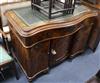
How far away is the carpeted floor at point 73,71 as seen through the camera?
70.6 inches

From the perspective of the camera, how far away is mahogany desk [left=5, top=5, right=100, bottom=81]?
1351 mm

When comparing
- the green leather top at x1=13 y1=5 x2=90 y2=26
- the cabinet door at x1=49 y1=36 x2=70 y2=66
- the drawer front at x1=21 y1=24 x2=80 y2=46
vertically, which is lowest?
the cabinet door at x1=49 y1=36 x2=70 y2=66

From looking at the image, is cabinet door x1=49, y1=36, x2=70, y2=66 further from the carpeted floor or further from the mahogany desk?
the carpeted floor

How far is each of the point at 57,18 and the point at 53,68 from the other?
0.79 meters

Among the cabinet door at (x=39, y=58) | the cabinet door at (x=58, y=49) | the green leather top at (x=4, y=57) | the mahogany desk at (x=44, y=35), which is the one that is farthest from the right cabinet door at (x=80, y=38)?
the green leather top at (x=4, y=57)

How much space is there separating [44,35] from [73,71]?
2.77 ft

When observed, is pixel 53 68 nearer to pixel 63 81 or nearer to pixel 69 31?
pixel 63 81

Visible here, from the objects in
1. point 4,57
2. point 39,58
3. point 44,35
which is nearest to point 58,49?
point 39,58

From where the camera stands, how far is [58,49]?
1.74 metres

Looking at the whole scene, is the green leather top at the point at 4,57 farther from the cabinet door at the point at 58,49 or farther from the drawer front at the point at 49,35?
the cabinet door at the point at 58,49

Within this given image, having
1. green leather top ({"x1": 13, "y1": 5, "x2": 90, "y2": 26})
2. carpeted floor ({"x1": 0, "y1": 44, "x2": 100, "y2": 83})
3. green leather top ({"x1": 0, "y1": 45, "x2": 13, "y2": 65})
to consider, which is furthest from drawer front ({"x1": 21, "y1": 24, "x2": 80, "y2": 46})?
carpeted floor ({"x1": 0, "y1": 44, "x2": 100, "y2": 83})

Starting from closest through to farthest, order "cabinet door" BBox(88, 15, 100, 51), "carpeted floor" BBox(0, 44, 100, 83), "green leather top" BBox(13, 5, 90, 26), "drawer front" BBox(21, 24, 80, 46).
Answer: "drawer front" BBox(21, 24, 80, 46), "green leather top" BBox(13, 5, 90, 26), "carpeted floor" BBox(0, 44, 100, 83), "cabinet door" BBox(88, 15, 100, 51)

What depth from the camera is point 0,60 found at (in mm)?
1483

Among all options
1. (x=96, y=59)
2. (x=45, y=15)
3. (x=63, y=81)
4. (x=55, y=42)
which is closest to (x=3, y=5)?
(x=45, y=15)
